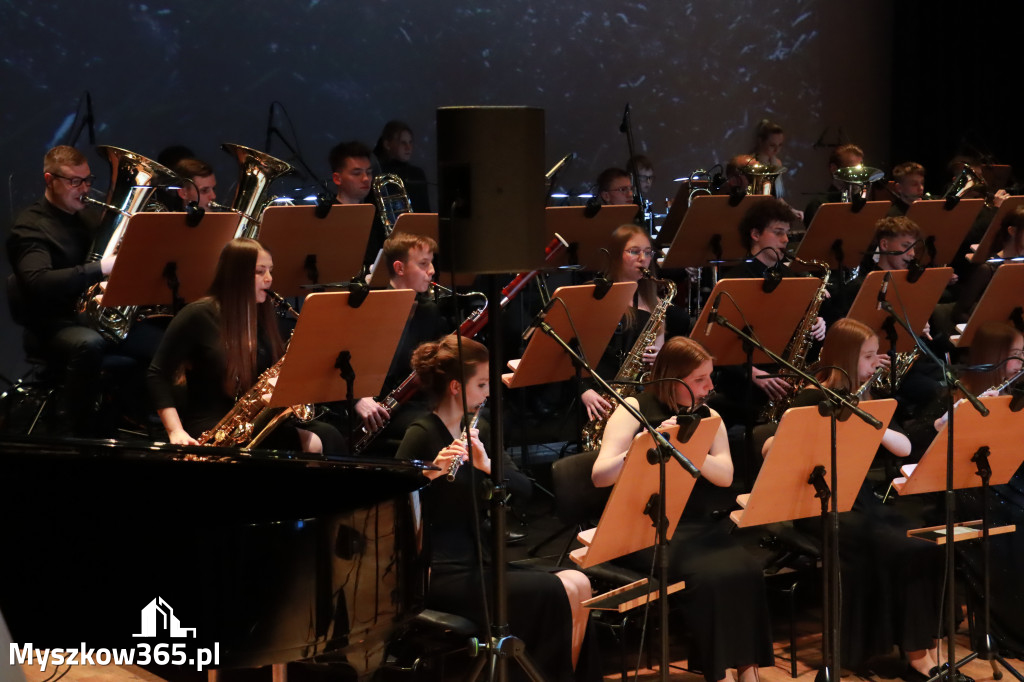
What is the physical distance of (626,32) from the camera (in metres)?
9.22

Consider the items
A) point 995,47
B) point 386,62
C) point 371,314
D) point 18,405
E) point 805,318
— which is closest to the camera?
point 371,314

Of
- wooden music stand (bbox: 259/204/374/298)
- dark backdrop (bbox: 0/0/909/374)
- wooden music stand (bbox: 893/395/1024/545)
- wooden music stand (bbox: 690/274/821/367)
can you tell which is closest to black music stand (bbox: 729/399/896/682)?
wooden music stand (bbox: 893/395/1024/545)

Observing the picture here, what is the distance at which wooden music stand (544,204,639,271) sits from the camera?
6.09 m

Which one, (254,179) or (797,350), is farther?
(254,179)

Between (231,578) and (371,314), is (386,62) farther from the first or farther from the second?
(231,578)

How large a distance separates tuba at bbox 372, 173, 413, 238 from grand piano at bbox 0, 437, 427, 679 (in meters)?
3.88

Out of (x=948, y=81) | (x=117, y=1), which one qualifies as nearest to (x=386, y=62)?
(x=117, y=1)

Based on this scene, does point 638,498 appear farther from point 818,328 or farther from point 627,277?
point 818,328

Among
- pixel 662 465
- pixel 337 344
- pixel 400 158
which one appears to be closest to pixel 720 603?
pixel 662 465

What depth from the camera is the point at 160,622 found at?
2688mm

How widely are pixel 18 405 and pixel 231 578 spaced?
9.69 ft

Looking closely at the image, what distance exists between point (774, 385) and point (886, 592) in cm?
145

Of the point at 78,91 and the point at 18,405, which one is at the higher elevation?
the point at 78,91

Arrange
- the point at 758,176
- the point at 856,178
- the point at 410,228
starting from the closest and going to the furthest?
the point at 410,228 < the point at 758,176 < the point at 856,178
